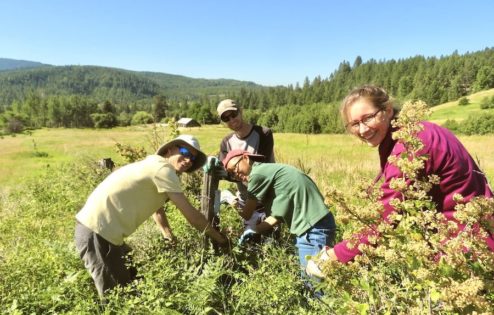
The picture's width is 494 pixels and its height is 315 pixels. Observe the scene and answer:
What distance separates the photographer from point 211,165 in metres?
3.75

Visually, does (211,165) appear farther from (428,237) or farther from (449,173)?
(428,237)

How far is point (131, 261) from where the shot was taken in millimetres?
3580

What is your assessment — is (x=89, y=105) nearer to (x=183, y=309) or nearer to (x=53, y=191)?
(x=53, y=191)

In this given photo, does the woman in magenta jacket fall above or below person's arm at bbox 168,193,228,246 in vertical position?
above

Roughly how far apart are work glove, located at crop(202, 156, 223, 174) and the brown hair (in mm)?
1872

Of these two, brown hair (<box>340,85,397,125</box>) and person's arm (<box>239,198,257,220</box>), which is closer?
brown hair (<box>340,85,397,125</box>)

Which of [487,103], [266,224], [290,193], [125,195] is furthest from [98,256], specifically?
[487,103]

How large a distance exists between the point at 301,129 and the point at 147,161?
78727 millimetres

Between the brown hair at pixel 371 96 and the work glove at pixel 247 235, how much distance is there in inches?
80.3

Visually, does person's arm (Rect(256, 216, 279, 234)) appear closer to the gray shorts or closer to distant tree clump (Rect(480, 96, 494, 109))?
the gray shorts

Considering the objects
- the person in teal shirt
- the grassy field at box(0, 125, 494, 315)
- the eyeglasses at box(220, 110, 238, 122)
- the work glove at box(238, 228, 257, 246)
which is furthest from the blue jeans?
the eyeglasses at box(220, 110, 238, 122)

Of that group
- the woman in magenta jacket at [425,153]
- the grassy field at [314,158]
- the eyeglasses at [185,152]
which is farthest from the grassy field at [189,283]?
the eyeglasses at [185,152]

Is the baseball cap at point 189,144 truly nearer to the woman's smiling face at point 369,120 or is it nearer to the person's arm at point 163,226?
the person's arm at point 163,226

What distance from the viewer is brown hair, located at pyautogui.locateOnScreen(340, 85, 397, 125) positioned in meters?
2.01
